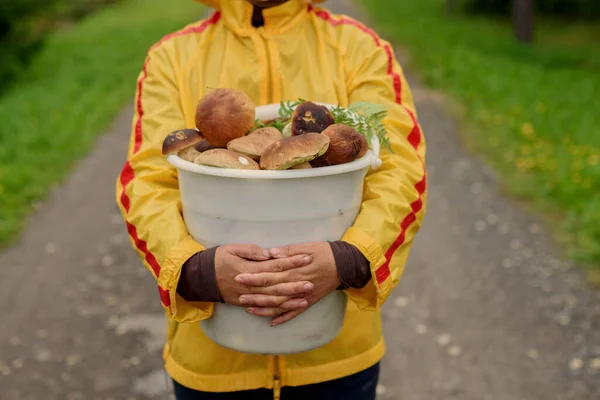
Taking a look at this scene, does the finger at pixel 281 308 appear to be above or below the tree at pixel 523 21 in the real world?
above

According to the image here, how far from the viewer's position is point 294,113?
1827mm

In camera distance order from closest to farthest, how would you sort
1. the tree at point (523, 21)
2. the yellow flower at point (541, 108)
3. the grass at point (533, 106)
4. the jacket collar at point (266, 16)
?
the jacket collar at point (266, 16) → the grass at point (533, 106) → the yellow flower at point (541, 108) → the tree at point (523, 21)

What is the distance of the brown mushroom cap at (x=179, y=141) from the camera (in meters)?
1.83

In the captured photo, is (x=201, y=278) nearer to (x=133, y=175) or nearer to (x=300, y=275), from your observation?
(x=300, y=275)

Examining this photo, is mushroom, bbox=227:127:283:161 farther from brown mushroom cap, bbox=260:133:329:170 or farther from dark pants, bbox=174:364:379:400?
dark pants, bbox=174:364:379:400

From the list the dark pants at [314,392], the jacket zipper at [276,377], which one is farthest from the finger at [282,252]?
the dark pants at [314,392]

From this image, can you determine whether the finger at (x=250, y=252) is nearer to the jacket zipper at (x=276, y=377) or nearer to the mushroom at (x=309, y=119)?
the mushroom at (x=309, y=119)

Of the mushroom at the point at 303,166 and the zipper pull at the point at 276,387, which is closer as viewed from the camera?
the mushroom at the point at 303,166

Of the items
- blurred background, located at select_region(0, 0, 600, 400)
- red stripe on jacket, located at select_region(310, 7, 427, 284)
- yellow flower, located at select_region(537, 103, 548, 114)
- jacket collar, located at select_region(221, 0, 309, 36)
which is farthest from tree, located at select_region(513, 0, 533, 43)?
jacket collar, located at select_region(221, 0, 309, 36)

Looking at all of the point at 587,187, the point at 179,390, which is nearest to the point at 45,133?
the point at 587,187

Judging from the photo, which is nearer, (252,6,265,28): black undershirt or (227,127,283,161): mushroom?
(227,127,283,161): mushroom

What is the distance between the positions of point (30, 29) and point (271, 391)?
9753 mm

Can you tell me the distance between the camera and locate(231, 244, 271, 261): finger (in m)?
1.78

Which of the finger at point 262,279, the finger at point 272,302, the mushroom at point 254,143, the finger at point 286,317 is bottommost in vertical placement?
the finger at point 286,317
